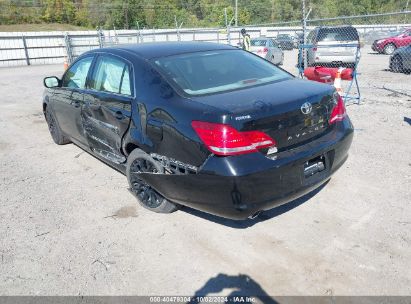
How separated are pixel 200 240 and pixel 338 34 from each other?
480 inches

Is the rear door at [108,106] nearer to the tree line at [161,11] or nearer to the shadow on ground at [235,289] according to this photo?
the shadow on ground at [235,289]

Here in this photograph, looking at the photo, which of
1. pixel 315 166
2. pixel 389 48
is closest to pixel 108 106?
pixel 315 166

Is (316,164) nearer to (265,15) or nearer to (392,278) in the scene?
(392,278)

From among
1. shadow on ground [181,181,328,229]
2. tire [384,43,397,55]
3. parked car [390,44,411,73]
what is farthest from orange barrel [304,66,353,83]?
tire [384,43,397,55]

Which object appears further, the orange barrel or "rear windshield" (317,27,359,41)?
"rear windshield" (317,27,359,41)

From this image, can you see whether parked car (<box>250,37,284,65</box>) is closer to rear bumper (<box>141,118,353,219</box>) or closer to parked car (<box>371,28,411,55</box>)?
parked car (<box>371,28,411,55</box>)

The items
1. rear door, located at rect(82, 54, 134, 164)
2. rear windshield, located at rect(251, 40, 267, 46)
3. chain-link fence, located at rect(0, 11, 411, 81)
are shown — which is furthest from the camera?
rear windshield, located at rect(251, 40, 267, 46)

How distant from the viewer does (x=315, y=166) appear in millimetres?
3184

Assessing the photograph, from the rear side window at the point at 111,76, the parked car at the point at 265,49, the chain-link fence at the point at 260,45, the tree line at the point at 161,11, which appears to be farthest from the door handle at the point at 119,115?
the tree line at the point at 161,11

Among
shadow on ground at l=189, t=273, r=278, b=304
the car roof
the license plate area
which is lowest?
shadow on ground at l=189, t=273, r=278, b=304

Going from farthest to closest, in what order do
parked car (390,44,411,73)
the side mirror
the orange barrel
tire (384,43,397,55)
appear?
tire (384,43,397,55) → parked car (390,44,411,73) → the orange barrel → the side mirror

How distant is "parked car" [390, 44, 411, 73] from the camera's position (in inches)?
516

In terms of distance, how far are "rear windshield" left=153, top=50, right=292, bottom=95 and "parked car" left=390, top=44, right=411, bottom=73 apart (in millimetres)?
11285

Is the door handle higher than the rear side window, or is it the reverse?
the rear side window
